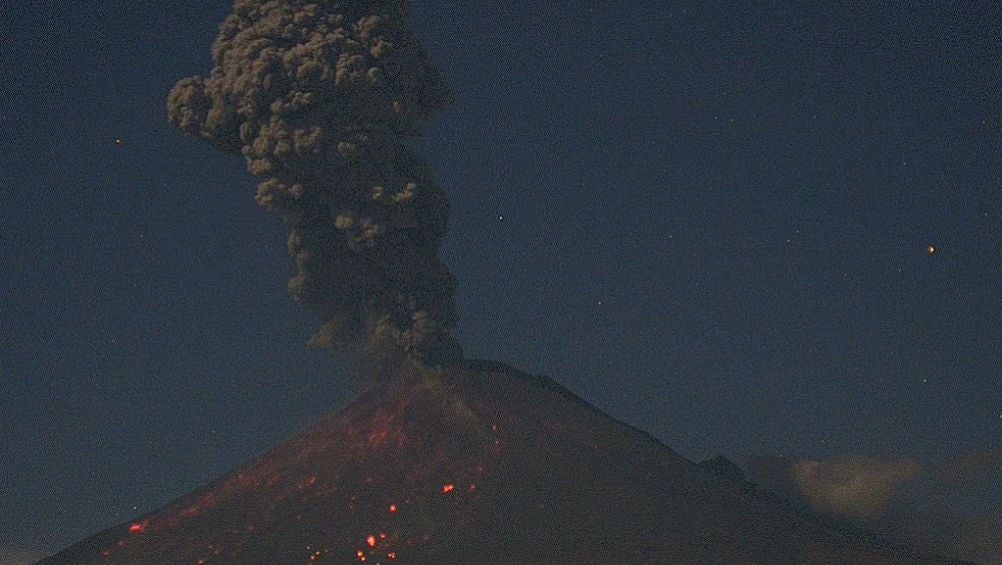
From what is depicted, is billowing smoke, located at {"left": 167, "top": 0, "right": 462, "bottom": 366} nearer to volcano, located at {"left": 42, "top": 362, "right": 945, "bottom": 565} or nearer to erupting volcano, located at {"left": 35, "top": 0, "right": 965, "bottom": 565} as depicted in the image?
erupting volcano, located at {"left": 35, "top": 0, "right": 965, "bottom": 565}

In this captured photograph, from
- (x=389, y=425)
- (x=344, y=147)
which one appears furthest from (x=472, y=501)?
(x=344, y=147)

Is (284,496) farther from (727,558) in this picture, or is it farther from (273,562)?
(727,558)

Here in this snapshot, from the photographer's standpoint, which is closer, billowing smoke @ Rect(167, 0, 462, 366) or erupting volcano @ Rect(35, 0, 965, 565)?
erupting volcano @ Rect(35, 0, 965, 565)

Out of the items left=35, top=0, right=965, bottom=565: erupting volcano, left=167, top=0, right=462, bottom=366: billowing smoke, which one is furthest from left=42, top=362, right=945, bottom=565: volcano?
left=167, top=0, right=462, bottom=366: billowing smoke

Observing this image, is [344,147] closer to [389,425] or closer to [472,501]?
[389,425]

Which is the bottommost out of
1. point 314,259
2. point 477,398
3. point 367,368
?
point 477,398

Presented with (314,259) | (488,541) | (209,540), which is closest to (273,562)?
(209,540)
